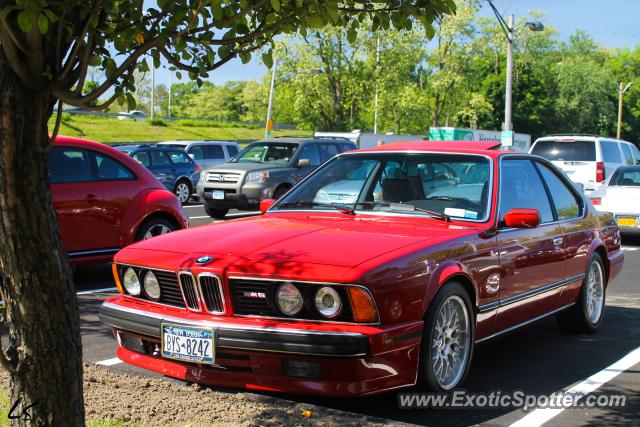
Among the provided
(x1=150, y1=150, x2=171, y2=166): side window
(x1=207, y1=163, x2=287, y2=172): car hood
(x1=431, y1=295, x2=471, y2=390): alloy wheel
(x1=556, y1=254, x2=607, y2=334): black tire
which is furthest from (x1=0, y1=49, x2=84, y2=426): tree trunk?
(x1=150, y1=150, x2=171, y2=166): side window

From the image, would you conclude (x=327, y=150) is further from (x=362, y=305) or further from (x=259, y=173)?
(x=362, y=305)

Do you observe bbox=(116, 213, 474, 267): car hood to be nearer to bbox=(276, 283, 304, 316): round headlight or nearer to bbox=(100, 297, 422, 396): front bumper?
bbox=(276, 283, 304, 316): round headlight

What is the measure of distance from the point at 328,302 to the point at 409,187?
1.84 metres

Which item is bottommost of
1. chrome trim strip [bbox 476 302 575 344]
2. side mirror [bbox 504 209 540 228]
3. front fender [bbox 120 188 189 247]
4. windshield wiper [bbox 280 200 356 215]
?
chrome trim strip [bbox 476 302 575 344]

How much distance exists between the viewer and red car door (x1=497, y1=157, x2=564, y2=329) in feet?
18.8

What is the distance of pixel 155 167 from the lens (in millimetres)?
22719

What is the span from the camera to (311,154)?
19.2 metres

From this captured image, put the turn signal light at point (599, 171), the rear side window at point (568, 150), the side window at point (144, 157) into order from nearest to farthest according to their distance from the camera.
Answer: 1. the turn signal light at point (599, 171)
2. the rear side window at point (568, 150)
3. the side window at point (144, 157)

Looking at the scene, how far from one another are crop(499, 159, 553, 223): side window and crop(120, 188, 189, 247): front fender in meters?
4.49

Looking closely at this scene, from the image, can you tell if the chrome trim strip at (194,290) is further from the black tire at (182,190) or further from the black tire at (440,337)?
the black tire at (182,190)

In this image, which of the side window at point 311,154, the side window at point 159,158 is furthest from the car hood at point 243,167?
the side window at point 159,158

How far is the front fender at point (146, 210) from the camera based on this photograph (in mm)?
9117

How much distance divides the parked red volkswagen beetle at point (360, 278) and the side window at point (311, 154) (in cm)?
1231

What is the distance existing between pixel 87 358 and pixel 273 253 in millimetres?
2037
